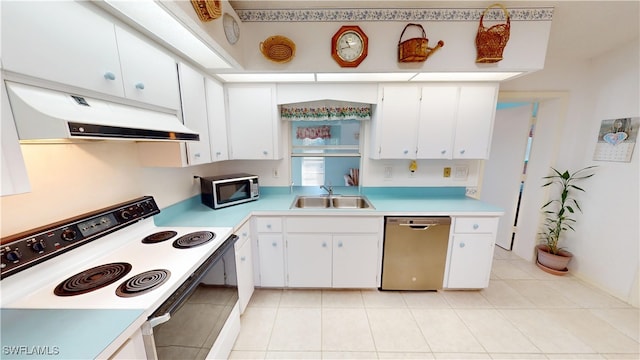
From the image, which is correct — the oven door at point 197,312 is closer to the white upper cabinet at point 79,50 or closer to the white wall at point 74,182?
the white wall at point 74,182

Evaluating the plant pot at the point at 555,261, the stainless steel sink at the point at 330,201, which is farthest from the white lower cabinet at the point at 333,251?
the plant pot at the point at 555,261

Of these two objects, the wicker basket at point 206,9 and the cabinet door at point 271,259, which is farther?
the cabinet door at point 271,259

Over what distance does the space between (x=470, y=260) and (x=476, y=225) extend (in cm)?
38

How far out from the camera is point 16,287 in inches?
33.7

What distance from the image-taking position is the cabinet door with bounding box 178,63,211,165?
1.54 m

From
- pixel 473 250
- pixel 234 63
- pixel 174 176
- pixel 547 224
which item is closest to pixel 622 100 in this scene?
pixel 547 224

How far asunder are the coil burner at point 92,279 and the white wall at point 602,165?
3871mm

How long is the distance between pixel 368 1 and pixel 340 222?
1890 millimetres

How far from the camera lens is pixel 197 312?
115cm

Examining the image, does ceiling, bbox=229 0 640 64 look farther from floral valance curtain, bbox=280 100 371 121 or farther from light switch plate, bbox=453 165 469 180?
light switch plate, bbox=453 165 469 180

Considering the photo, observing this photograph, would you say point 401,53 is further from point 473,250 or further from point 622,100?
point 622,100

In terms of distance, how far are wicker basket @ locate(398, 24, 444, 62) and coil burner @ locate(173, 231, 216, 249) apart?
81.1 inches

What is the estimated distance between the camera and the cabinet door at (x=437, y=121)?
7.00 ft

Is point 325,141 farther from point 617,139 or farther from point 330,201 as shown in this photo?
point 617,139
